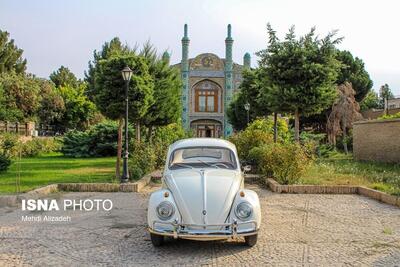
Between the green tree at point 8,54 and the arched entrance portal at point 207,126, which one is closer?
the green tree at point 8,54

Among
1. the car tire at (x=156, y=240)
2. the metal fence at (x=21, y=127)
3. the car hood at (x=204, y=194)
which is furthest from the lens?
the metal fence at (x=21, y=127)

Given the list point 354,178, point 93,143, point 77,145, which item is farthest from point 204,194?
point 77,145

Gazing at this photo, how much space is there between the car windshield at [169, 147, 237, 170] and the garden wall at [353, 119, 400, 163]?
43.2 feet

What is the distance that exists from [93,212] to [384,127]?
15257 mm

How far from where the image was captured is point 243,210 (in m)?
6.07

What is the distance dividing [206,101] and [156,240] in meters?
45.9

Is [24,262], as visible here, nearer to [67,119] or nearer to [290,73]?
[290,73]

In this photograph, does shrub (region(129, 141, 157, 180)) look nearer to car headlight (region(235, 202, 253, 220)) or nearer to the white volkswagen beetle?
the white volkswagen beetle

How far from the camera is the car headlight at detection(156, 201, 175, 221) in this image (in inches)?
237

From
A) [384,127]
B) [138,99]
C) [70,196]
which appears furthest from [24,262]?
[384,127]

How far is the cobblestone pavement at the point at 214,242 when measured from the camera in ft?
18.5

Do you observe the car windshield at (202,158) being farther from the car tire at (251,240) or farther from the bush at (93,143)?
the bush at (93,143)

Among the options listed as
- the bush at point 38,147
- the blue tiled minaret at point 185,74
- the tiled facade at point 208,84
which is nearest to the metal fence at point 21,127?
the bush at point 38,147

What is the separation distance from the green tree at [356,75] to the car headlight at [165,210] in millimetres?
34739
